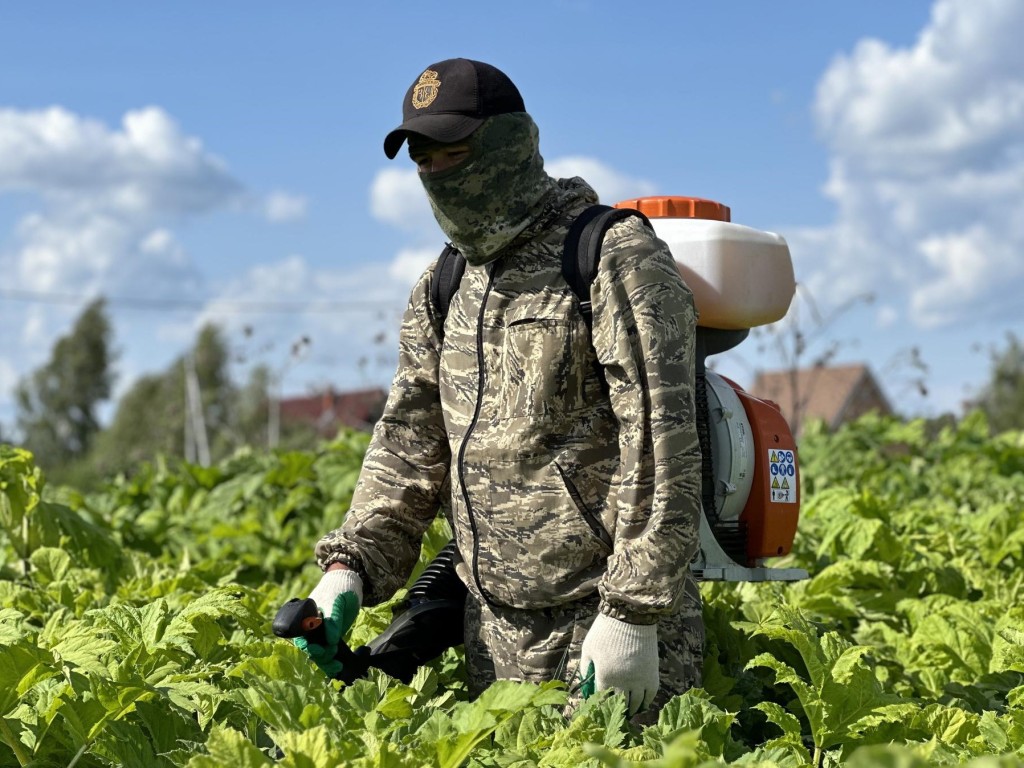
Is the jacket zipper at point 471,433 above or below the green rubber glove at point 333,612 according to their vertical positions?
above

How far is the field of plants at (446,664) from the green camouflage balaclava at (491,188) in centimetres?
120

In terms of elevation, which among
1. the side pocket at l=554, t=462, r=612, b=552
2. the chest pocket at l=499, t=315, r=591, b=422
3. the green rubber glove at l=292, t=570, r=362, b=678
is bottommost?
the green rubber glove at l=292, t=570, r=362, b=678

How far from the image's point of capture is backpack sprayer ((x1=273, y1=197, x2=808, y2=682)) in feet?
12.5

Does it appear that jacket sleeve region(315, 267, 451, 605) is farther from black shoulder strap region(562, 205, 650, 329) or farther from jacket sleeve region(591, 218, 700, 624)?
jacket sleeve region(591, 218, 700, 624)

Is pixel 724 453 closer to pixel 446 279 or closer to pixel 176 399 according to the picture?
pixel 446 279

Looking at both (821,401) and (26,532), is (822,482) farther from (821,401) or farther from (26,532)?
(821,401)

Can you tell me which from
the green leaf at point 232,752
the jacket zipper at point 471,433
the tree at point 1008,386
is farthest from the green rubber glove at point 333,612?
the tree at point 1008,386

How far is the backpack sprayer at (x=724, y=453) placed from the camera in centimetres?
382

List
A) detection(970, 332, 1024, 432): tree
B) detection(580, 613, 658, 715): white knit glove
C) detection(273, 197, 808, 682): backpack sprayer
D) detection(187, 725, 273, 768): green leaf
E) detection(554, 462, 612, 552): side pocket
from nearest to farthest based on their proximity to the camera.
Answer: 1. detection(187, 725, 273, 768): green leaf
2. detection(580, 613, 658, 715): white knit glove
3. detection(554, 462, 612, 552): side pocket
4. detection(273, 197, 808, 682): backpack sprayer
5. detection(970, 332, 1024, 432): tree

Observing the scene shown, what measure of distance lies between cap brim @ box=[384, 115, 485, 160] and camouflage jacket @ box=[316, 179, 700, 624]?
0.35 metres

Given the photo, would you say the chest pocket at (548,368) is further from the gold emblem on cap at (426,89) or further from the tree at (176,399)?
the tree at (176,399)

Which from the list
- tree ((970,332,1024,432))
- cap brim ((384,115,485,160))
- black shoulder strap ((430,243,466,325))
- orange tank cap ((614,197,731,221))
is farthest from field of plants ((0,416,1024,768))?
tree ((970,332,1024,432))

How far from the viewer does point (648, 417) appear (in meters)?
3.41

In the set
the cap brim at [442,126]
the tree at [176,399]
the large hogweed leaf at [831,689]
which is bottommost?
the large hogweed leaf at [831,689]
